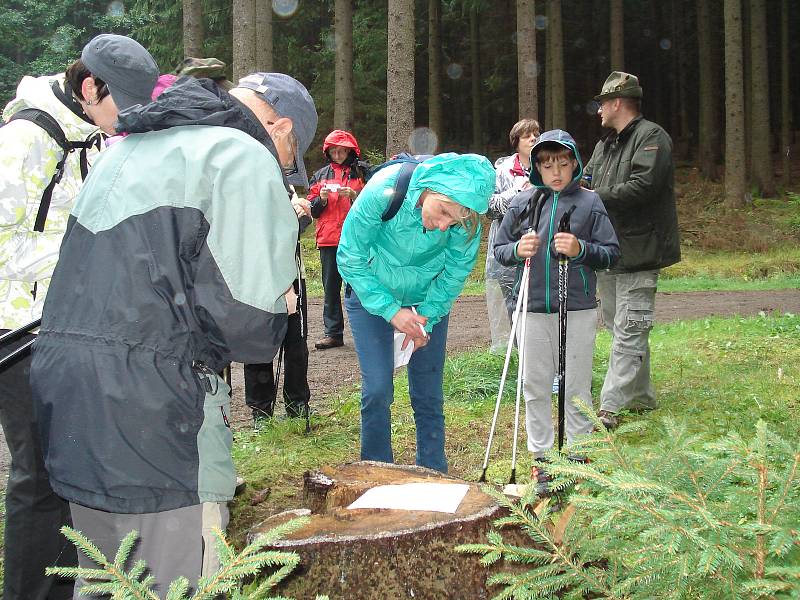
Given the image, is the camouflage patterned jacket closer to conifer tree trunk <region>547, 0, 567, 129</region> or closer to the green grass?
the green grass

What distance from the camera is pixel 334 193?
9023 mm

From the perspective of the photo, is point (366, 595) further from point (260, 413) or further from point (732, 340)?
point (732, 340)

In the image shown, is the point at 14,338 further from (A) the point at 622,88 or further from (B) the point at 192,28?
(B) the point at 192,28

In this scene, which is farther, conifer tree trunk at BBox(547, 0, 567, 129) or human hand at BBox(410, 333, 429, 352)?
conifer tree trunk at BBox(547, 0, 567, 129)

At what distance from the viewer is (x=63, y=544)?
3.20 meters

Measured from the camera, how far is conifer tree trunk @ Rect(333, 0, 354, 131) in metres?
18.8

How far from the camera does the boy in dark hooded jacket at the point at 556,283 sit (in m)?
4.66

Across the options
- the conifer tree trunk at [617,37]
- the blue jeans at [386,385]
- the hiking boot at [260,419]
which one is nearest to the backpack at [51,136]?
the blue jeans at [386,385]

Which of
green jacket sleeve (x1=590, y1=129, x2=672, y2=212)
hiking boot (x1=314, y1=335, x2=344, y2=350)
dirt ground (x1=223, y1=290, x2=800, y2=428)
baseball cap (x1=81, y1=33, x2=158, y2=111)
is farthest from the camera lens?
hiking boot (x1=314, y1=335, x2=344, y2=350)

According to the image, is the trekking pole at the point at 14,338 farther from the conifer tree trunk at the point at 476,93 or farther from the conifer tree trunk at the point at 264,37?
the conifer tree trunk at the point at 476,93

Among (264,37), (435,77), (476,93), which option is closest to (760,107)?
(435,77)

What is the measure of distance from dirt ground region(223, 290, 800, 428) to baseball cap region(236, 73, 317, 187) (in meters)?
3.82

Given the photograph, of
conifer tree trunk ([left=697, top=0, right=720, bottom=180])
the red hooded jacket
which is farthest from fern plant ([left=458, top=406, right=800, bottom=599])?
conifer tree trunk ([left=697, top=0, right=720, bottom=180])

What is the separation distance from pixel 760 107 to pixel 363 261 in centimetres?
2044
